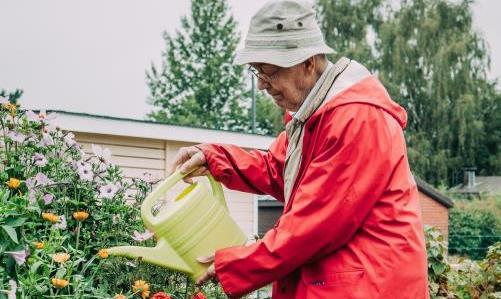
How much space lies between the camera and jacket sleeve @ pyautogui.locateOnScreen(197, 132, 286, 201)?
228 cm

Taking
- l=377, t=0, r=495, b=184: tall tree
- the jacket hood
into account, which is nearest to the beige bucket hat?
the jacket hood

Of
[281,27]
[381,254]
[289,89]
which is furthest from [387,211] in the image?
[281,27]

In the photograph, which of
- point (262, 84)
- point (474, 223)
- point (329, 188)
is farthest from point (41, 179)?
point (474, 223)

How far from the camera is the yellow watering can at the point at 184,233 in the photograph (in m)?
1.97

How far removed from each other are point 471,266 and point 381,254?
3.24 meters

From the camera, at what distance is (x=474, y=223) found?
26000 mm

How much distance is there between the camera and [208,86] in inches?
1348

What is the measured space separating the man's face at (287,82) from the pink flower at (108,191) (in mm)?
827

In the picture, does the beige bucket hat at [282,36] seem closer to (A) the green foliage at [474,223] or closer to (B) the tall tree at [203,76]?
(A) the green foliage at [474,223]

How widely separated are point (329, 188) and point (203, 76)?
33.5m

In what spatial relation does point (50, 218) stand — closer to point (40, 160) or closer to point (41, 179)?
point (41, 179)

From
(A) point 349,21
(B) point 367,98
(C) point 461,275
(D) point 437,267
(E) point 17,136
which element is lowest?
(C) point 461,275

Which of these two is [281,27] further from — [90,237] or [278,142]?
[90,237]

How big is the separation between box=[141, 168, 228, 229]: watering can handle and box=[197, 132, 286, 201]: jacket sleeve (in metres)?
0.05
